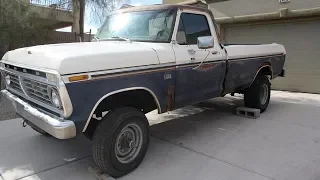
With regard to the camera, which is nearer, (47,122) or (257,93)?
(47,122)

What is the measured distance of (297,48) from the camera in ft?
30.5

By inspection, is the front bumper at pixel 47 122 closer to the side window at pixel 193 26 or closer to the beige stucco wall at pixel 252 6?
the side window at pixel 193 26

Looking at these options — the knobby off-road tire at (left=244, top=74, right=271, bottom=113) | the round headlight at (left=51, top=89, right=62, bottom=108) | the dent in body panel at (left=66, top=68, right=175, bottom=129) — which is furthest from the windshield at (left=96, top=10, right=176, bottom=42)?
the knobby off-road tire at (left=244, top=74, right=271, bottom=113)

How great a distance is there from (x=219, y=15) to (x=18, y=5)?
7.03 metres

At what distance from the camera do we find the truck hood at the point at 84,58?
3002 mm

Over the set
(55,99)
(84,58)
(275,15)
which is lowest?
(55,99)

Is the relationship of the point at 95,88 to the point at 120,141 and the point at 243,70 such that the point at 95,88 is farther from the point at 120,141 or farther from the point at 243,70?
the point at 243,70

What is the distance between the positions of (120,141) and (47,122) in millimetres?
956

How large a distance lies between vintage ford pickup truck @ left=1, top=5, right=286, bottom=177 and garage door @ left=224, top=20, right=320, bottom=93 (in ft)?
15.9

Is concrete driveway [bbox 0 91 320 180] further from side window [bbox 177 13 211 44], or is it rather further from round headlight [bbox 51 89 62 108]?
side window [bbox 177 13 211 44]

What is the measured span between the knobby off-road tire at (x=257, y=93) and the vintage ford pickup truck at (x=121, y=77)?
1221 mm

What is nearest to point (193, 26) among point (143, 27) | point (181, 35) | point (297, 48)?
point (181, 35)

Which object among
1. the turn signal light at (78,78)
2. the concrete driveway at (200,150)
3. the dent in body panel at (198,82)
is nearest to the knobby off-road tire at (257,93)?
the concrete driveway at (200,150)

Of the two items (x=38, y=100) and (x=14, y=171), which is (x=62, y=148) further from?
(x=38, y=100)
